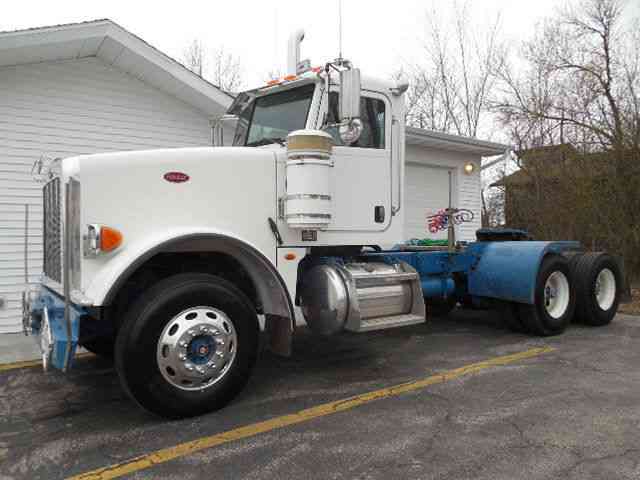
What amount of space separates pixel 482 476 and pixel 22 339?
632cm

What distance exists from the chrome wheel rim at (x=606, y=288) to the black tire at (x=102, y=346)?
6.44m

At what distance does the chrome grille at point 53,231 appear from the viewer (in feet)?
→ 14.0

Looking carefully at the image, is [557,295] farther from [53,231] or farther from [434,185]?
[53,231]

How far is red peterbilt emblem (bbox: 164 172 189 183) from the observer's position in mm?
3955

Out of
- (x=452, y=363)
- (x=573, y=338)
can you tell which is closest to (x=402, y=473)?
(x=452, y=363)

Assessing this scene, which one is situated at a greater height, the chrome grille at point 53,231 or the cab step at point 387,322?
the chrome grille at point 53,231

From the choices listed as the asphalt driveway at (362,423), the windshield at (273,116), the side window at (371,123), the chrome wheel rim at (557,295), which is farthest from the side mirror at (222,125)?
the chrome wheel rim at (557,295)

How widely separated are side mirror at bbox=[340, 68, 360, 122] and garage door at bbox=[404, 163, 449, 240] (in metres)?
7.47

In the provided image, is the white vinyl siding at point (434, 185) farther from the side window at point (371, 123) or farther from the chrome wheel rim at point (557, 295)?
the side window at point (371, 123)

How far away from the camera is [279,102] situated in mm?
5133

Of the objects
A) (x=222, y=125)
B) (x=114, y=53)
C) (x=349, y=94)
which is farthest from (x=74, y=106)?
(x=349, y=94)

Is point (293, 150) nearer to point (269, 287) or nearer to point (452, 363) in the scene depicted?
point (269, 287)

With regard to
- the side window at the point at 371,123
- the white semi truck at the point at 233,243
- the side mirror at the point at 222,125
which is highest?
the side mirror at the point at 222,125

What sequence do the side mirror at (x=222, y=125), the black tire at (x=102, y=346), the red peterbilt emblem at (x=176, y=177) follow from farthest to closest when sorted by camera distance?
the side mirror at (x=222, y=125), the black tire at (x=102, y=346), the red peterbilt emblem at (x=176, y=177)
